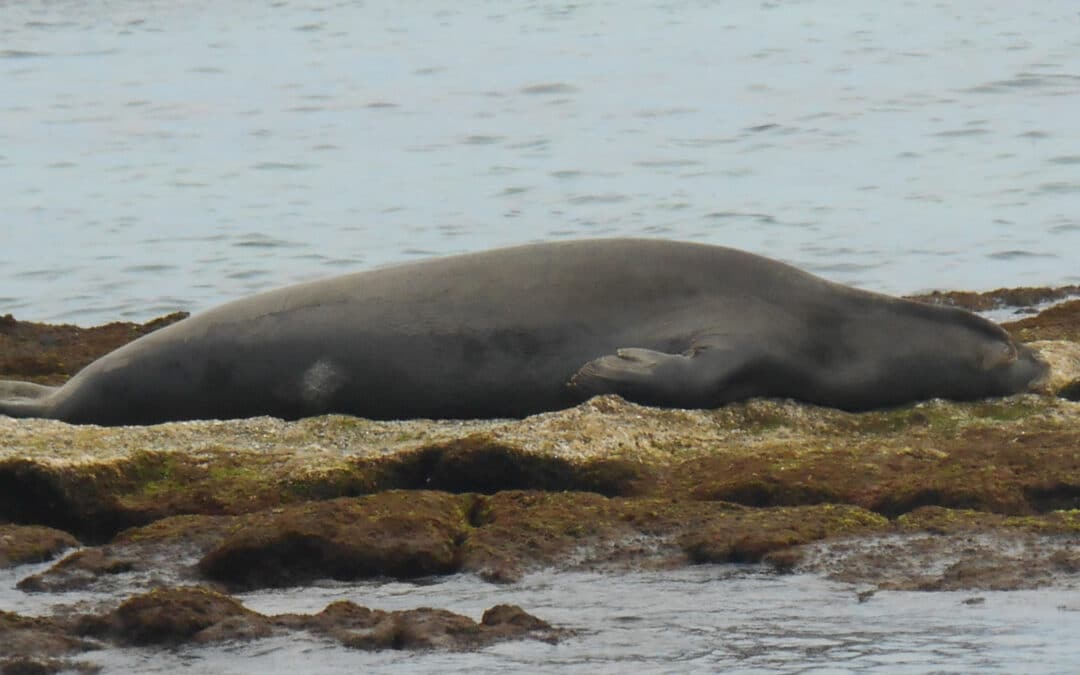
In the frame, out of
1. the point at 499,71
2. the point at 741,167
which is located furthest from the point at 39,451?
the point at 499,71

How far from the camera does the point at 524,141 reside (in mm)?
23312

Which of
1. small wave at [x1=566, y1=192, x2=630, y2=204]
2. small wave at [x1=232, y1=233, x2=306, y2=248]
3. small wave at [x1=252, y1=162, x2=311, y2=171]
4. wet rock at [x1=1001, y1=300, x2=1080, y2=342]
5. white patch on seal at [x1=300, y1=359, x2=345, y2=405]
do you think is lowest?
small wave at [x1=566, y1=192, x2=630, y2=204]

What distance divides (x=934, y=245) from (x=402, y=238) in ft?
14.4

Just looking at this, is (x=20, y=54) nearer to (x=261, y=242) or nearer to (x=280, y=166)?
(x=280, y=166)

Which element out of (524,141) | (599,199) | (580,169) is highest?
(524,141)

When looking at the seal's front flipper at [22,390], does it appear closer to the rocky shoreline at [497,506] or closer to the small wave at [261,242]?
the rocky shoreline at [497,506]

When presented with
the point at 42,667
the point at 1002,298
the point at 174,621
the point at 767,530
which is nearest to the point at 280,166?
the point at 1002,298

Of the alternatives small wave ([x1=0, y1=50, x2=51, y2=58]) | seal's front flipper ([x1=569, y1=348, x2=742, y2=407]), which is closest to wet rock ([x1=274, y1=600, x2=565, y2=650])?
seal's front flipper ([x1=569, y1=348, x2=742, y2=407])

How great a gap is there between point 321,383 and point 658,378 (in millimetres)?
1242

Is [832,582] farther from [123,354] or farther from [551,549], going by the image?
[123,354]

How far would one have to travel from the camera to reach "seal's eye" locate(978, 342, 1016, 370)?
7426 mm

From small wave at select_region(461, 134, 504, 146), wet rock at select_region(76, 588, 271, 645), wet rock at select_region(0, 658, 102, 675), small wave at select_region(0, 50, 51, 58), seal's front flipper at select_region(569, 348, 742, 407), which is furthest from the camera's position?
small wave at select_region(0, 50, 51, 58)

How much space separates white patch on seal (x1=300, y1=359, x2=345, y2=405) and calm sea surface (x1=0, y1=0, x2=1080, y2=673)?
197 cm

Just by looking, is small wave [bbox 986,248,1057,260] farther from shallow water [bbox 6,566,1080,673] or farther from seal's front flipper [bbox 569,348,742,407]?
shallow water [bbox 6,566,1080,673]
